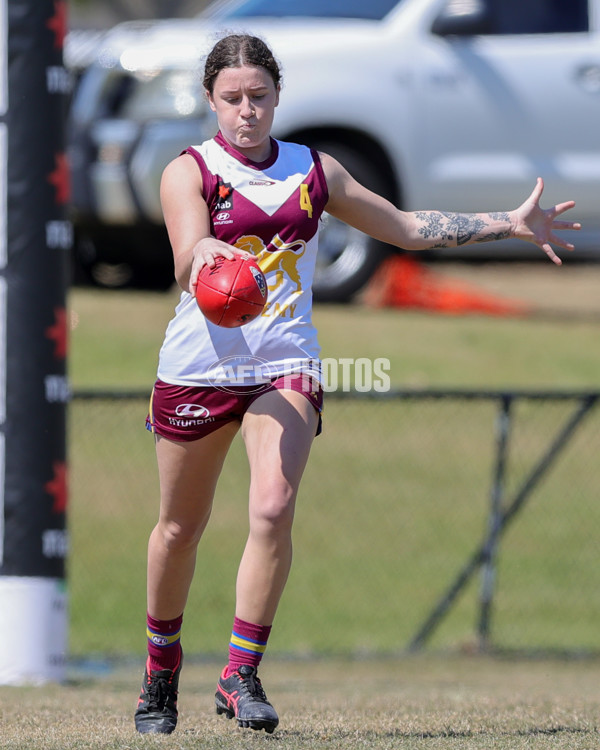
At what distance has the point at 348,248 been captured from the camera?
33.1 ft

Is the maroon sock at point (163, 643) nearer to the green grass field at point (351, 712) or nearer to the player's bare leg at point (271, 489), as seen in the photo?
the green grass field at point (351, 712)

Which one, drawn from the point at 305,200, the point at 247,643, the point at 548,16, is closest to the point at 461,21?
the point at 548,16

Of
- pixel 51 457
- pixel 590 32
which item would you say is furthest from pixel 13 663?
pixel 590 32

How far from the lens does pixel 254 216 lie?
3941 millimetres

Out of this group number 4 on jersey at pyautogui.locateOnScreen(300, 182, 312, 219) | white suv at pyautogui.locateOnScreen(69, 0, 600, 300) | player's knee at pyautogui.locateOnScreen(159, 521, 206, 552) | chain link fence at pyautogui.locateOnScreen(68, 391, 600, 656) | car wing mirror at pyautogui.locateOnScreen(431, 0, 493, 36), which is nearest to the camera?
number 4 on jersey at pyautogui.locateOnScreen(300, 182, 312, 219)

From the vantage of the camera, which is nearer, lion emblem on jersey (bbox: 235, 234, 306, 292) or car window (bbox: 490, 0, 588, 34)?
lion emblem on jersey (bbox: 235, 234, 306, 292)

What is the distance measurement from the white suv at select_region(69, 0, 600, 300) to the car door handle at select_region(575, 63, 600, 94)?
0.01 metres

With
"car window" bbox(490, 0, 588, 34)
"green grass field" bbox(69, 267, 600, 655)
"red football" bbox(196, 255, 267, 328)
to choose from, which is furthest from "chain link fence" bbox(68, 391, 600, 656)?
"red football" bbox(196, 255, 267, 328)

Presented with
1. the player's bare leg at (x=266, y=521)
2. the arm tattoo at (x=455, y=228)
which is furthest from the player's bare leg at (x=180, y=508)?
the arm tattoo at (x=455, y=228)

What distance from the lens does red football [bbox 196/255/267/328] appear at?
3611 mm

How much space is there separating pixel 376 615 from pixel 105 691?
2557 millimetres

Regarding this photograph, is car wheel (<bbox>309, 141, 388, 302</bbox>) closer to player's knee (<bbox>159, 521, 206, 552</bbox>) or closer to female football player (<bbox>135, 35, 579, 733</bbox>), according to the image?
female football player (<bbox>135, 35, 579, 733</bbox>)

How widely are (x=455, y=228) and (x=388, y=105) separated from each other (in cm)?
584

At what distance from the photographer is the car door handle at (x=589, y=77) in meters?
9.94
